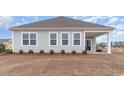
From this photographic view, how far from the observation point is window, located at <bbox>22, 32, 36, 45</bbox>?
2316 centimetres

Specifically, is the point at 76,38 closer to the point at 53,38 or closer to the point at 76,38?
the point at 76,38

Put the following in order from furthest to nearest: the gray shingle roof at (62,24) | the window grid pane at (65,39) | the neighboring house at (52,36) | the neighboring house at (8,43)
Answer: the neighboring house at (8,43) < the gray shingle roof at (62,24) < the window grid pane at (65,39) < the neighboring house at (52,36)

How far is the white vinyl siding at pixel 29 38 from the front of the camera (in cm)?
2313

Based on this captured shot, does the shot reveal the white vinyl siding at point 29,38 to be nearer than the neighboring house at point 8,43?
Yes

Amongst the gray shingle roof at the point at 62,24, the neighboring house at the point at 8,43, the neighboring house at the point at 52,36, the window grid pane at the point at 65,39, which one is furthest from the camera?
the neighboring house at the point at 8,43

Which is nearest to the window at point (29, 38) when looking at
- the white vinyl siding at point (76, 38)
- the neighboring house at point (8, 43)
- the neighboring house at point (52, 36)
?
the neighboring house at point (52, 36)

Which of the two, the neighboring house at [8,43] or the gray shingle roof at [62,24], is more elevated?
the gray shingle roof at [62,24]

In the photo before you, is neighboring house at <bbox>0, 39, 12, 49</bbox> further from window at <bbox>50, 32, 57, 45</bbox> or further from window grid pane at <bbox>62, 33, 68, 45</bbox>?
window grid pane at <bbox>62, 33, 68, 45</bbox>

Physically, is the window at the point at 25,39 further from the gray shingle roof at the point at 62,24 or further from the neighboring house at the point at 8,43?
the neighboring house at the point at 8,43

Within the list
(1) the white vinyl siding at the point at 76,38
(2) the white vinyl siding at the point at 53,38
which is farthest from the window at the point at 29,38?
(1) the white vinyl siding at the point at 76,38

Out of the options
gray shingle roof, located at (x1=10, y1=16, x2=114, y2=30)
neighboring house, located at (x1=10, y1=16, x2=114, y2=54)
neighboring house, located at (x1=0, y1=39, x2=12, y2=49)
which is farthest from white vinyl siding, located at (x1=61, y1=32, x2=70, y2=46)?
neighboring house, located at (x1=0, y1=39, x2=12, y2=49)
